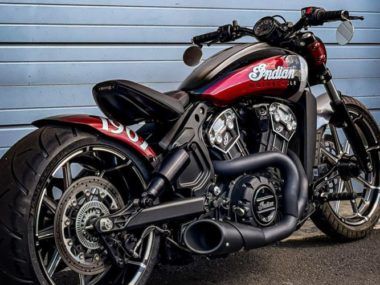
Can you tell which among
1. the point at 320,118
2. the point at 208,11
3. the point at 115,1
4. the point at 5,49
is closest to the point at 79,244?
the point at 320,118

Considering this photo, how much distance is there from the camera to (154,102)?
11.3 feet

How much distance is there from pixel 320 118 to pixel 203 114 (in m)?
1.02

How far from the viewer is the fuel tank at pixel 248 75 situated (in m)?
3.74

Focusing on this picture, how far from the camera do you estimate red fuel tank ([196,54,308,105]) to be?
3.72 metres

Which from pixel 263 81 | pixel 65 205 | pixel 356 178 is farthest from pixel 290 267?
pixel 65 205

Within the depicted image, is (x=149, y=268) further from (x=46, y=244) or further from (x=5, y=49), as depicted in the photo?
(x=5, y=49)

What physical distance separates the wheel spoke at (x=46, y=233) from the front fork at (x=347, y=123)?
196 cm

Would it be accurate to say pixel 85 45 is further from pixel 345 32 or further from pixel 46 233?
pixel 46 233

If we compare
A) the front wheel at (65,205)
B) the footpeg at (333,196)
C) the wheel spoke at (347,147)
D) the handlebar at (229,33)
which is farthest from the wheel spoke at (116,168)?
the wheel spoke at (347,147)

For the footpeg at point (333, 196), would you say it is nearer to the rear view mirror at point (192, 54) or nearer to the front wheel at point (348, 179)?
the front wheel at point (348, 179)

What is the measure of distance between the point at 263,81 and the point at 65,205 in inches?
51.9

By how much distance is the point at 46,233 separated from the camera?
316cm

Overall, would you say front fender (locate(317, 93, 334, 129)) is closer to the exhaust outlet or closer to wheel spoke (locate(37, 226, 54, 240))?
the exhaust outlet

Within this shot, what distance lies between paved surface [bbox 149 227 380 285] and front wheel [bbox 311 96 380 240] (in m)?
0.13
